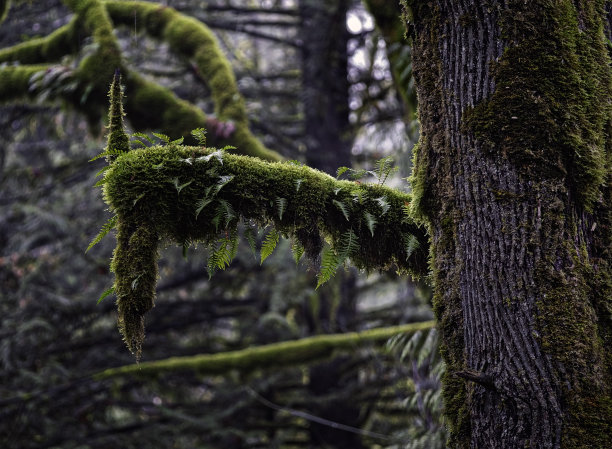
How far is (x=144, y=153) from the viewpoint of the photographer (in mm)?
2336

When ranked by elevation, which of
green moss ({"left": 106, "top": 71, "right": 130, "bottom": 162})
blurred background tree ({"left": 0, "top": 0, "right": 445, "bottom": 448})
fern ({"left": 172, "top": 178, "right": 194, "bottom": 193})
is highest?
green moss ({"left": 106, "top": 71, "right": 130, "bottom": 162})

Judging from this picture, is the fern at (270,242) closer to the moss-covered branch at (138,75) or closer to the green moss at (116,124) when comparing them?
the green moss at (116,124)

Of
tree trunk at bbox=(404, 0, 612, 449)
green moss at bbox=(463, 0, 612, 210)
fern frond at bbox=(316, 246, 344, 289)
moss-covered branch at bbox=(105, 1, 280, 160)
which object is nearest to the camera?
tree trunk at bbox=(404, 0, 612, 449)

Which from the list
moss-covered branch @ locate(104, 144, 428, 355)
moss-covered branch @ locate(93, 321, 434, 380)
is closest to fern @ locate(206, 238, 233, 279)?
moss-covered branch @ locate(104, 144, 428, 355)

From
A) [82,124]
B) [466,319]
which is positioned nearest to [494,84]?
[466,319]

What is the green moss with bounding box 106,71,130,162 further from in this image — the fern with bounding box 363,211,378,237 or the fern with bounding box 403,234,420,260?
the fern with bounding box 403,234,420,260

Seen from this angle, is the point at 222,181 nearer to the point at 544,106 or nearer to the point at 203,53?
the point at 544,106

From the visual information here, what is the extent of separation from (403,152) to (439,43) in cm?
340

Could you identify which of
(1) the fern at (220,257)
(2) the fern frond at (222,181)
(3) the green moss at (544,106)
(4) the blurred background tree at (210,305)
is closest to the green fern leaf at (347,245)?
(1) the fern at (220,257)

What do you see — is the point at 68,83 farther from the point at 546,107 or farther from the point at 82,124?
the point at 82,124

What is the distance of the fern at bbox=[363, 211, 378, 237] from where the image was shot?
2452 millimetres

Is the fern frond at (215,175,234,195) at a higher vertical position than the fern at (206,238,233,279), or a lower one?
higher

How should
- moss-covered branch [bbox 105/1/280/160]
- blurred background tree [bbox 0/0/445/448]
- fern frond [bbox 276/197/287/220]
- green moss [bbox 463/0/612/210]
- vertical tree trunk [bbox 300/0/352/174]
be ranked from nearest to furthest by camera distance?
green moss [bbox 463/0/612/210] → fern frond [bbox 276/197/287/220] → moss-covered branch [bbox 105/1/280/160] → blurred background tree [bbox 0/0/445/448] → vertical tree trunk [bbox 300/0/352/174]

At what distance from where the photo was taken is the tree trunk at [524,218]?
1937 mm
